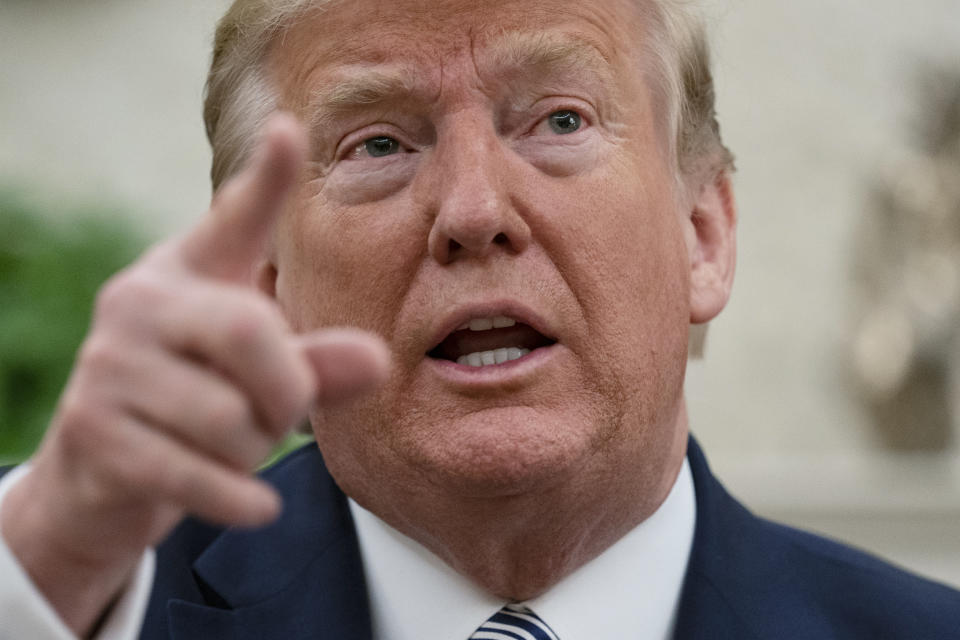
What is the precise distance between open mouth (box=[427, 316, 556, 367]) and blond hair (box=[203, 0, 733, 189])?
58cm

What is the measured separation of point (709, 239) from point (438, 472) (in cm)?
85

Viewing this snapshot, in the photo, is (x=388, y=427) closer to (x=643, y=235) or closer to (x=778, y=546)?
(x=643, y=235)

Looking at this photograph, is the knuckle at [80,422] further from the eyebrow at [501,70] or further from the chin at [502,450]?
the eyebrow at [501,70]

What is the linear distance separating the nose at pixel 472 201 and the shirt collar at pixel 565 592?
0.62m

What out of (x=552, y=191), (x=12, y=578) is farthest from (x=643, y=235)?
(x=12, y=578)

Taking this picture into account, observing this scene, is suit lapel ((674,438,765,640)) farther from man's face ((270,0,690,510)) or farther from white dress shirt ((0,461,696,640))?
man's face ((270,0,690,510))

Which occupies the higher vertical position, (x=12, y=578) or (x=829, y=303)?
(x=12, y=578)

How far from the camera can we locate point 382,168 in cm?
223

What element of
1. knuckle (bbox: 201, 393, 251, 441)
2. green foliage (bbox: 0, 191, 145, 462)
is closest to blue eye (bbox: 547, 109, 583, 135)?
knuckle (bbox: 201, 393, 251, 441)

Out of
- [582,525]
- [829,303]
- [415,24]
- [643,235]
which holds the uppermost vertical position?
[415,24]

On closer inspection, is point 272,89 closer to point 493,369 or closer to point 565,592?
point 493,369

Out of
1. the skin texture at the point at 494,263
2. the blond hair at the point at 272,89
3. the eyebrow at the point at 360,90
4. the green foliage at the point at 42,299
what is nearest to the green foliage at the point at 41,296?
the green foliage at the point at 42,299

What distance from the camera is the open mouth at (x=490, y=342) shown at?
209 cm

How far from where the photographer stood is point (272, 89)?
2459mm
